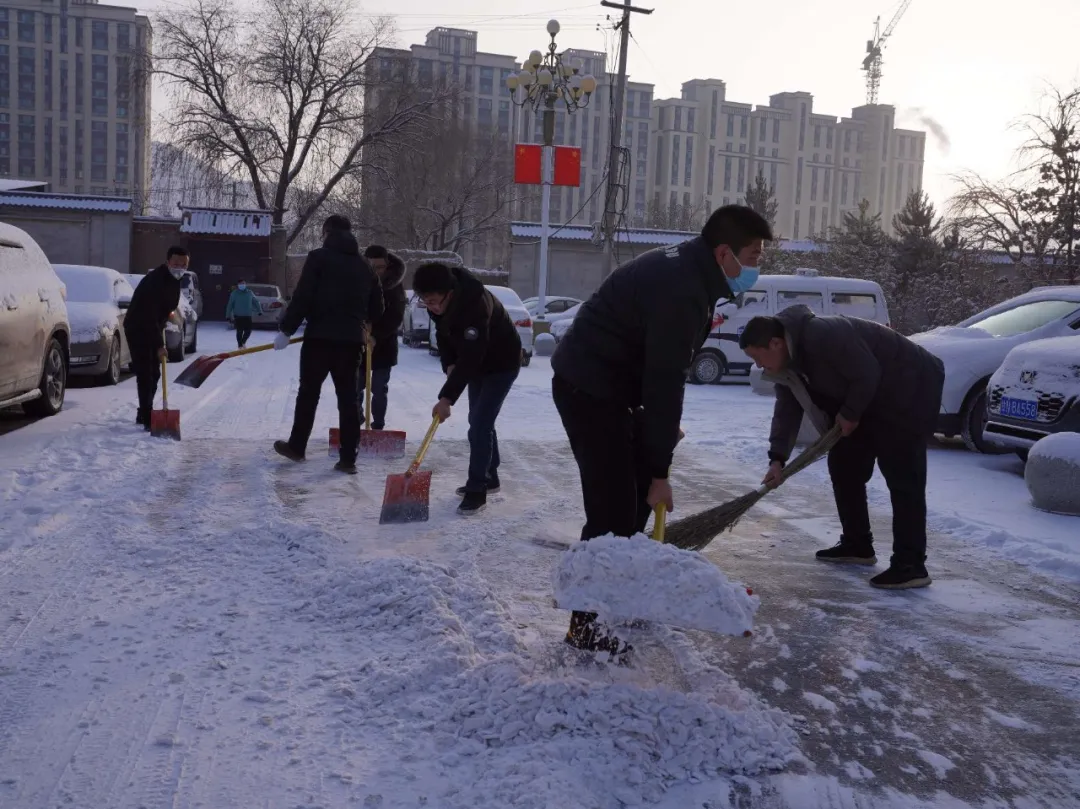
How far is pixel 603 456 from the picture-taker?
3.87 metres

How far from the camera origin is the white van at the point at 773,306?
1636 cm

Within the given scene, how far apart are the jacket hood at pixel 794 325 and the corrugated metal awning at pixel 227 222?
3573 cm

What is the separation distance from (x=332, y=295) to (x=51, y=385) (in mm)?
4286

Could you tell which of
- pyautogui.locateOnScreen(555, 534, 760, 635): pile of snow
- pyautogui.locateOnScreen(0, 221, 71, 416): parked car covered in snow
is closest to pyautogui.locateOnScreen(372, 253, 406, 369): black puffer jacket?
pyautogui.locateOnScreen(0, 221, 71, 416): parked car covered in snow

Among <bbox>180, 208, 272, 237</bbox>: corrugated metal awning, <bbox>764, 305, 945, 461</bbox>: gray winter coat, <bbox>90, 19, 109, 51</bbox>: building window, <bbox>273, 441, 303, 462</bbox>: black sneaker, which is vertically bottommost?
<bbox>273, 441, 303, 462</bbox>: black sneaker

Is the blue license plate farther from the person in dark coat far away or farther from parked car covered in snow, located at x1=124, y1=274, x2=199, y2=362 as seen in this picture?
parked car covered in snow, located at x1=124, y1=274, x2=199, y2=362

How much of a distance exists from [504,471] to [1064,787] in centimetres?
548

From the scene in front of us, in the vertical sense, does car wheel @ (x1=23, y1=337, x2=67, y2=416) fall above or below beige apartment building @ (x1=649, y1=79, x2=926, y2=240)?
below

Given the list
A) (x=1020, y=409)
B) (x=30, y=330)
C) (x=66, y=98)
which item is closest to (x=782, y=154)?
(x=66, y=98)

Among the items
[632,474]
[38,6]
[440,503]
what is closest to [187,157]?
[440,503]

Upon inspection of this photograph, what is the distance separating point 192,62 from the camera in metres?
38.4

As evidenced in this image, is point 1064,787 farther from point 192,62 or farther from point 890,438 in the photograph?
point 192,62

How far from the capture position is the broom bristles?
4.78 meters

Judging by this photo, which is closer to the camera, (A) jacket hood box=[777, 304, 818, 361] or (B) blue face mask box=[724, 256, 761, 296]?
(B) blue face mask box=[724, 256, 761, 296]
